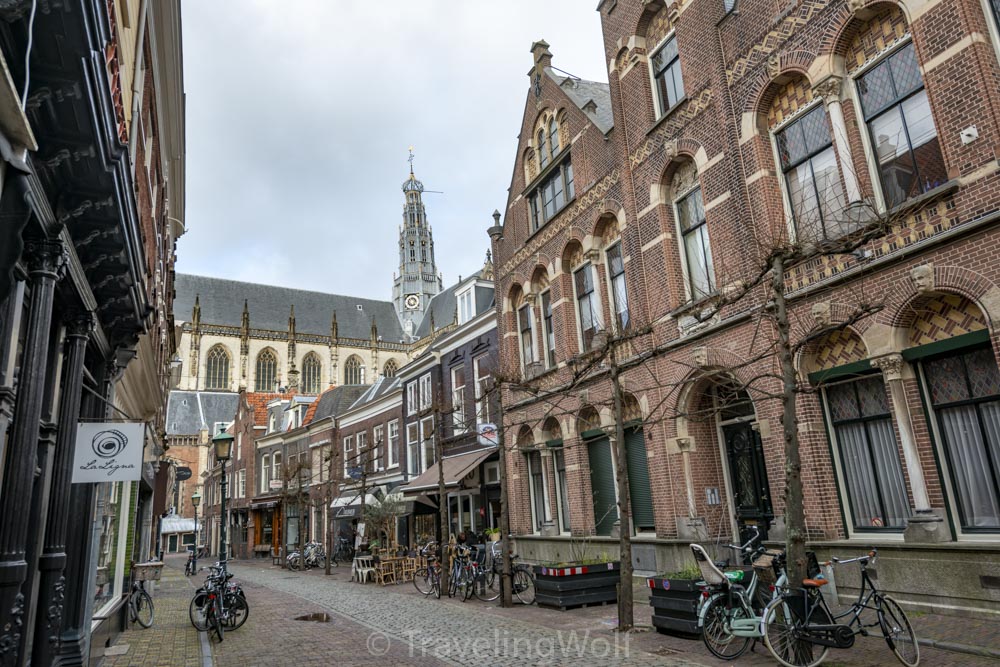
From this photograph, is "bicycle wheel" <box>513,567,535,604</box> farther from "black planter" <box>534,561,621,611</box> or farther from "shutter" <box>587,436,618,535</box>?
"shutter" <box>587,436,618,535</box>

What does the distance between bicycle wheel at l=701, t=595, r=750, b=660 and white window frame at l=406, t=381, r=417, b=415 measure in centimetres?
2226

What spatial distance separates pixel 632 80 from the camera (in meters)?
16.0

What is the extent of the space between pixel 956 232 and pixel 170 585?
2615 centimetres

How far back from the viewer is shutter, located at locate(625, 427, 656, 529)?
1491 centimetres

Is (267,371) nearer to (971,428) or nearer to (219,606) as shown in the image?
(219,606)

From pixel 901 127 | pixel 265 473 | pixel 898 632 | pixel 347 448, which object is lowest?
pixel 898 632

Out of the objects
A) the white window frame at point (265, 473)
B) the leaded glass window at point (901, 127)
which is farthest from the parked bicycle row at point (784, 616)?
the white window frame at point (265, 473)

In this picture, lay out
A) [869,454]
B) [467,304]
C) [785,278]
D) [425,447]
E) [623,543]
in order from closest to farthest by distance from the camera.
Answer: [623,543]
[869,454]
[785,278]
[467,304]
[425,447]

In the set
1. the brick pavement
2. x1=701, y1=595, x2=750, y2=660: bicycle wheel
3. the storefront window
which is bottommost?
the brick pavement

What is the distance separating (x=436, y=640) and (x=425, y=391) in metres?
18.9

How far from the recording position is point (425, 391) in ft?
93.0

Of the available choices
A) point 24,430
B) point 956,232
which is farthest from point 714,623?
point 24,430

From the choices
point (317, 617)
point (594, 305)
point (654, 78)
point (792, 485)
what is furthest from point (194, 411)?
point (792, 485)

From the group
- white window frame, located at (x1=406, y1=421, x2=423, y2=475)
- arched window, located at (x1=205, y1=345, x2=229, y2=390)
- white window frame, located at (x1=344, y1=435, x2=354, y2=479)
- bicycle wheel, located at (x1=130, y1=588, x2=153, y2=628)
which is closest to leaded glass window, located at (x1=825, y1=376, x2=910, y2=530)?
bicycle wheel, located at (x1=130, y1=588, x2=153, y2=628)
